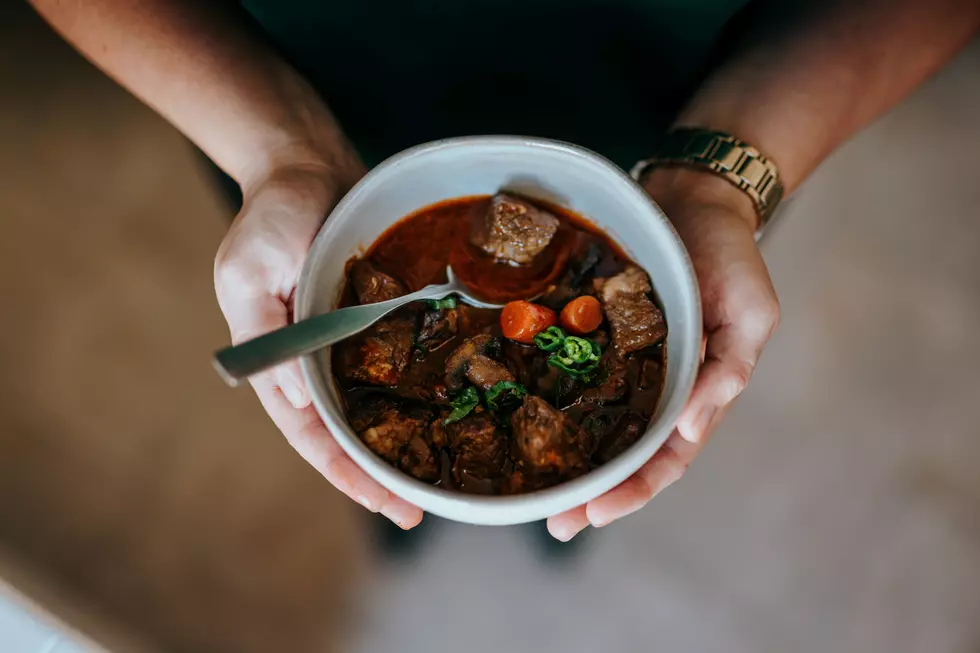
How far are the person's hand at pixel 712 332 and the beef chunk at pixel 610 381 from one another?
100 mm

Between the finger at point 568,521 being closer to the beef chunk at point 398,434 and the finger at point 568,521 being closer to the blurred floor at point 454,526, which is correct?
the beef chunk at point 398,434

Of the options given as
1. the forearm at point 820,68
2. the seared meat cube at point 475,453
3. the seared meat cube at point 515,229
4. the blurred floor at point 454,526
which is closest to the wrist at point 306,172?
the seared meat cube at point 515,229

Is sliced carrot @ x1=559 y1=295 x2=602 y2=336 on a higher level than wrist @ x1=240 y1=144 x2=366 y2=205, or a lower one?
lower

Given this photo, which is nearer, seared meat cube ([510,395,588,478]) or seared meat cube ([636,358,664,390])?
seared meat cube ([510,395,588,478])

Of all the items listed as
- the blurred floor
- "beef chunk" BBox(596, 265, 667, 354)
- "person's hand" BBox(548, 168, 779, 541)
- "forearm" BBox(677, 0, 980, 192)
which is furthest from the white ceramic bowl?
the blurred floor

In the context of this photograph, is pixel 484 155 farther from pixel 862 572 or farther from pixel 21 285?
pixel 21 285

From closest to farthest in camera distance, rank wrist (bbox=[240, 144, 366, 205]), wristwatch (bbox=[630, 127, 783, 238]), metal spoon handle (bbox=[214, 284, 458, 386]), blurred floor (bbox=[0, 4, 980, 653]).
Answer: metal spoon handle (bbox=[214, 284, 458, 386]) < wrist (bbox=[240, 144, 366, 205]) < wristwatch (bbox=[630, 127, 783, 238]) < blurred floor (bbox=[0, 4, 980, 653])

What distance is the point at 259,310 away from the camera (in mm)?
1146

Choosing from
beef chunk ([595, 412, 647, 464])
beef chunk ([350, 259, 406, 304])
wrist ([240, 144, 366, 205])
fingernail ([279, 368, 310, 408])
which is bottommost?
beef chunk ([595, 412, 647, 464])

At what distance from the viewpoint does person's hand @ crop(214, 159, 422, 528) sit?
108cm

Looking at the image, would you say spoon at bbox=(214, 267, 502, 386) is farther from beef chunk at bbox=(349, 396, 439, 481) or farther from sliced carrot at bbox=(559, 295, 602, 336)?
sliced carrot at bbox=(559, 295, 602, 336)

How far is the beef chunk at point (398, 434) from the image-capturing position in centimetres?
98

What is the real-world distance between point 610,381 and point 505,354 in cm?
16

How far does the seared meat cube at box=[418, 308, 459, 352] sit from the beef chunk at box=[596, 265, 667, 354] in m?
0.24
